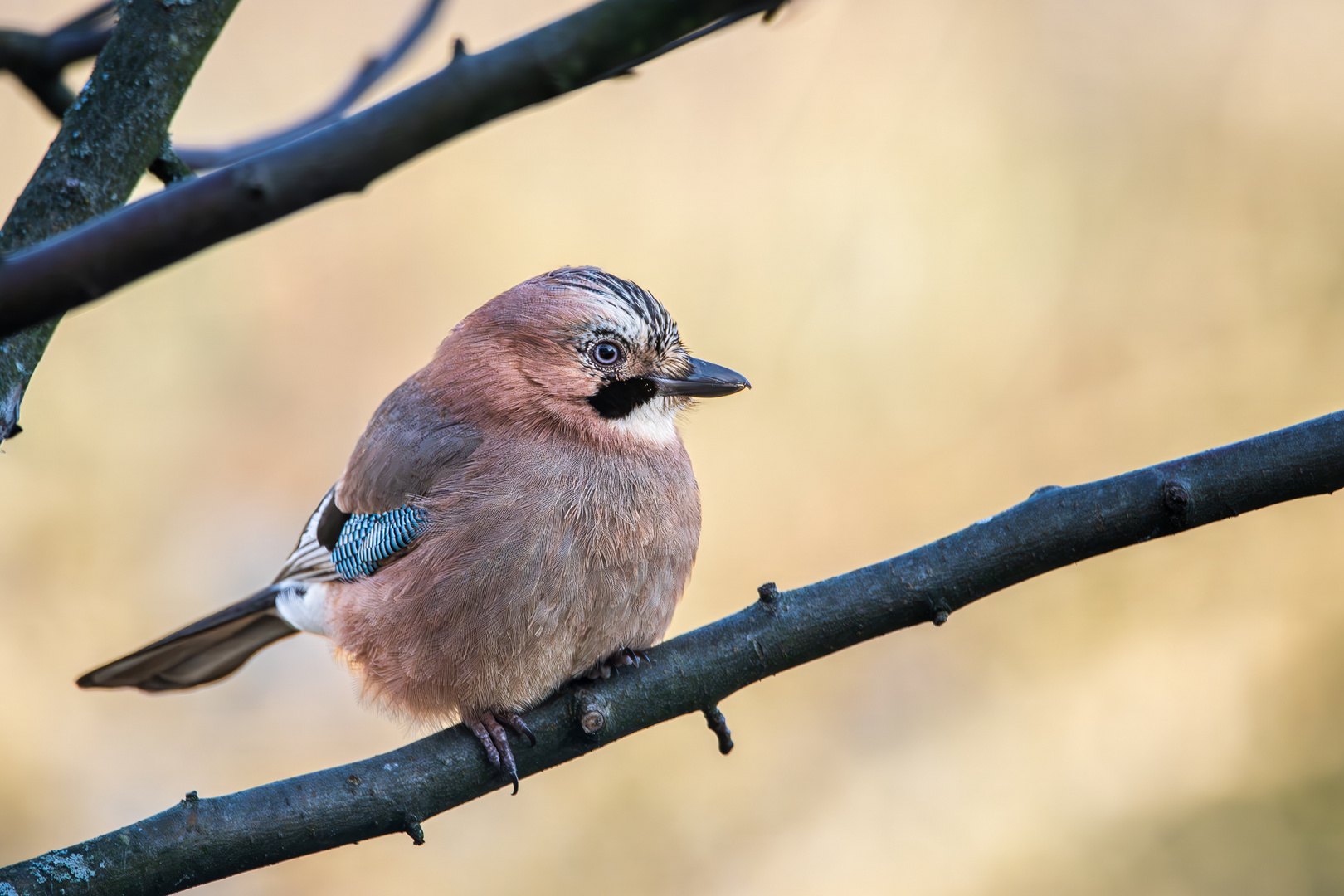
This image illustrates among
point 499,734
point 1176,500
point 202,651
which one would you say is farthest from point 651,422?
point 202,651

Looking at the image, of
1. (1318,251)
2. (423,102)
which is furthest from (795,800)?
(423,102)

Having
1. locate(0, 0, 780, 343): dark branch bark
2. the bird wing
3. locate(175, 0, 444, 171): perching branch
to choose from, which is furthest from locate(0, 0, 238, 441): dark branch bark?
locate(0, 0, 780, 343): dark branch bark

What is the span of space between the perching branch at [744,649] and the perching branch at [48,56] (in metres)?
2.39

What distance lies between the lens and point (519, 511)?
347 centimetres

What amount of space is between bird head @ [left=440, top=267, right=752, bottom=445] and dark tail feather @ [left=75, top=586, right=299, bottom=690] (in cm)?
Result: 150

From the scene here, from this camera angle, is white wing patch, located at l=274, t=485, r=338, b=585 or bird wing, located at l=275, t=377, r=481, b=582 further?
white wing patch, located at l=274, t=485, r=338, b=585

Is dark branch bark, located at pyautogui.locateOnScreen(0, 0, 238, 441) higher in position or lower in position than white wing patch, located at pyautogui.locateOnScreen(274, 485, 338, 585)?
higher

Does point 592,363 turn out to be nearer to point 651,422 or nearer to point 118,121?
point 651,422

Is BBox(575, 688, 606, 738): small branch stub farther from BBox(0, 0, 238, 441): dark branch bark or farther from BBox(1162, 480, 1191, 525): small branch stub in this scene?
BBox(0, 0, 238, 441): dark branch bark

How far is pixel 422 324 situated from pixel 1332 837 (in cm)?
603

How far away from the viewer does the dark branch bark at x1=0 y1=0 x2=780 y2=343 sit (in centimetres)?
→ 170

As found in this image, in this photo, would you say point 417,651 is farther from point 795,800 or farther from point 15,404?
point 795,800

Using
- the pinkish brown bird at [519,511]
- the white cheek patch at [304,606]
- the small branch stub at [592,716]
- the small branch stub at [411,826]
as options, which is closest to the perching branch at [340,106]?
the pinkish brown bird at [519,511]

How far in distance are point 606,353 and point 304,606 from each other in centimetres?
157
